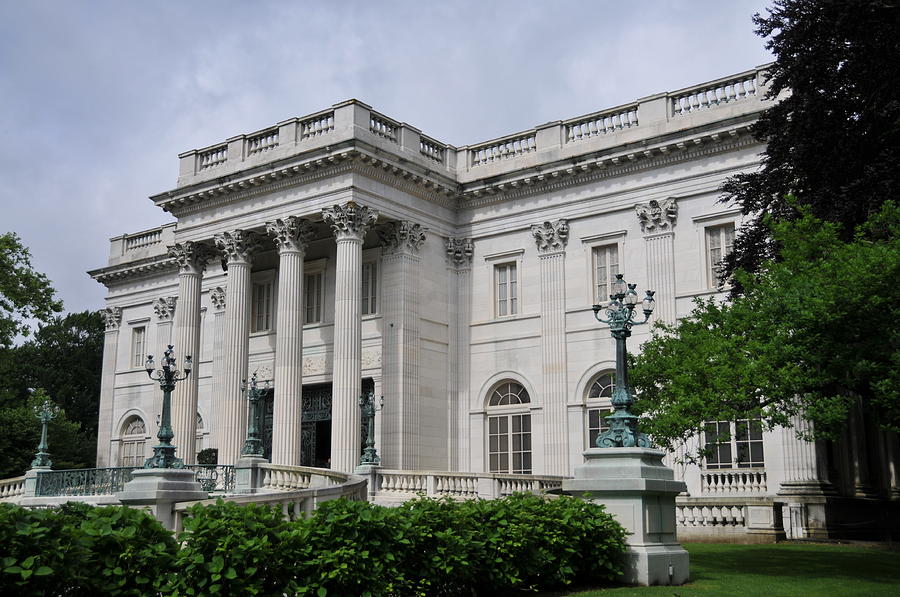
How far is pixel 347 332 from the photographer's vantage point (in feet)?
104

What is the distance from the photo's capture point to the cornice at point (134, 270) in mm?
46406

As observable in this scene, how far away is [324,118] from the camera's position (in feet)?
110

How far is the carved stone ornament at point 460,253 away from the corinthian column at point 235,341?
702cm

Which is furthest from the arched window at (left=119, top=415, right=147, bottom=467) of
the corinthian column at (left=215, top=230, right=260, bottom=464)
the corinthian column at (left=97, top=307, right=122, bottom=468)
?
the corinthian column at (left=215, top=230, right=260, bottom=464)

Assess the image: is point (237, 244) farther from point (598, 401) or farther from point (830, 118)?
point (830, 118)

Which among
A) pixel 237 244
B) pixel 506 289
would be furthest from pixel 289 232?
pixel 506 289

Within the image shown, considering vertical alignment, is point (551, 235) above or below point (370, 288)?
above

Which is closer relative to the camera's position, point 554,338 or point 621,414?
point 621,414

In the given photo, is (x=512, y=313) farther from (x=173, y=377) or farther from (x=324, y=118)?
(x=173, y=377)

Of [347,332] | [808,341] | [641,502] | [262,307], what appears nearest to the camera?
[641,502]

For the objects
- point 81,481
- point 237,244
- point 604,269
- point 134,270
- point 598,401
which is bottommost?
point 81,481

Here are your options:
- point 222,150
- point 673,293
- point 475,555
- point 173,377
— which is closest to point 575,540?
point 475,555

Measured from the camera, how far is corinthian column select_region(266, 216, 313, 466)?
3186 centimetres

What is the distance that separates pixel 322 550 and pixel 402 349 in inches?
895
